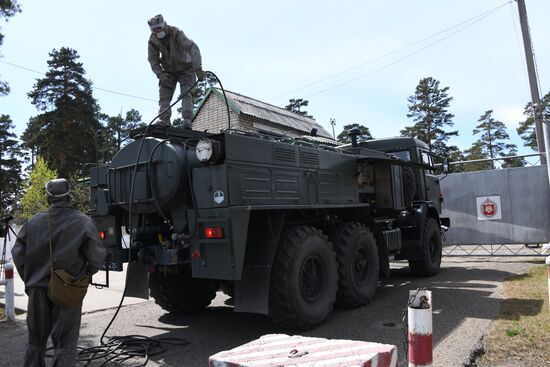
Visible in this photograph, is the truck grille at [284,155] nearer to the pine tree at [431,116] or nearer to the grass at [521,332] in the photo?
the grass at [521,332]

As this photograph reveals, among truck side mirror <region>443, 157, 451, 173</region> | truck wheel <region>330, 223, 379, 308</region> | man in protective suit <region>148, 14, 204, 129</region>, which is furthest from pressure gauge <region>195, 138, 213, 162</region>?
truck side mirror <region>443, 157, 451, 173</region>

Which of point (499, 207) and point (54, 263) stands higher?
point (499, 207)

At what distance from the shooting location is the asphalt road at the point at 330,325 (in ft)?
16.4

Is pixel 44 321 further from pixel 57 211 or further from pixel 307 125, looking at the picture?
pixel 307 125

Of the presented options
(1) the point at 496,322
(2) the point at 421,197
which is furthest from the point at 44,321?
(2) the point at 421,197

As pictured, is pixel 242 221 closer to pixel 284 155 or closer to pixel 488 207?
pixel 284 155

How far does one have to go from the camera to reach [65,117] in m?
39.2

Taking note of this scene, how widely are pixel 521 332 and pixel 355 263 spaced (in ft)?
8.39

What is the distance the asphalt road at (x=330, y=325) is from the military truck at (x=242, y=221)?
16.2 inches

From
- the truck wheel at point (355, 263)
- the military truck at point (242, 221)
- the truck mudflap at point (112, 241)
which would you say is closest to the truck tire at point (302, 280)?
the military truck at point (242, 221)

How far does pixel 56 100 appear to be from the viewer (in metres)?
39.8

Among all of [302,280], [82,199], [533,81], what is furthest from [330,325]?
[533,81]

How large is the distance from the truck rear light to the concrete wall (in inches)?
424

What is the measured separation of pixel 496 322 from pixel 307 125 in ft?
57.6
